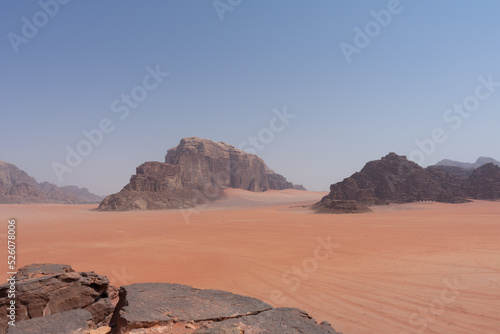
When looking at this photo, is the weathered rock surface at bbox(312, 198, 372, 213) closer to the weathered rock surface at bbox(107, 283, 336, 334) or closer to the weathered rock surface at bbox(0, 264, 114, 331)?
the weathered rock surface at bbox(107, 283, 336, 334)

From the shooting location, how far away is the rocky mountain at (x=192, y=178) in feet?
163

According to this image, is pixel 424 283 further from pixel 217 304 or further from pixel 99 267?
pixel 99 267

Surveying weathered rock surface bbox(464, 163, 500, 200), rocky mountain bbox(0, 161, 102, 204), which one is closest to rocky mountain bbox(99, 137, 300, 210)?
rocky mountain bbox(0, 161, 102, 204)

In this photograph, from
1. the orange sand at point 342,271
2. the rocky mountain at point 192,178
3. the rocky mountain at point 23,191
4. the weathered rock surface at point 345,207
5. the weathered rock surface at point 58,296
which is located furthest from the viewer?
the rocky mountain at point 23,191

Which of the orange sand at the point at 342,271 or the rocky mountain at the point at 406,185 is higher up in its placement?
Answer: the rocky mountain at the point at 406,185

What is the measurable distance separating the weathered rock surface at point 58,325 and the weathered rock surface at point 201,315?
0.34 metres

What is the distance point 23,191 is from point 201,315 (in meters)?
110

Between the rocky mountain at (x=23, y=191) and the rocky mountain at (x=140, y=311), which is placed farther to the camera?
the rocky mountain at (x=23, y=191)

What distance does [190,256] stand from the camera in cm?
1104

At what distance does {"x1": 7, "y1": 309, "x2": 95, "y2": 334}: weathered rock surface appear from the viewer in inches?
116

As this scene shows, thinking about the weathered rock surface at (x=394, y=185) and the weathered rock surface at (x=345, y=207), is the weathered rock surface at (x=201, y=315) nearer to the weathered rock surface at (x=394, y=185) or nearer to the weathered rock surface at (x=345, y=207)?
the weathered rock surface at (x=345, y=207)

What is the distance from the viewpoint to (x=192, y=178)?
78.2 meters

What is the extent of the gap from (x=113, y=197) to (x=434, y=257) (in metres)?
50.0

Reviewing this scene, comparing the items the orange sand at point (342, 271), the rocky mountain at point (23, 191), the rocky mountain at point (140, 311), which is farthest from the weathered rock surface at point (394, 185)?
the rocky mountain at point (23, 191)
